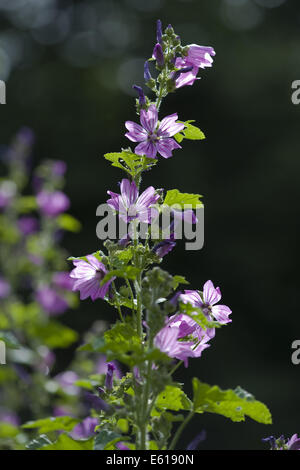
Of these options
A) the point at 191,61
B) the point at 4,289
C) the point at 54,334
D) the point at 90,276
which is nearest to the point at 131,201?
→ the point at 90,276

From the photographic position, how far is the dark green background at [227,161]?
38.5ft

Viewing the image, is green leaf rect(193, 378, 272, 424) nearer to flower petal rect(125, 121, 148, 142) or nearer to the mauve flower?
flower petal rect(125, 121, 148, 142)

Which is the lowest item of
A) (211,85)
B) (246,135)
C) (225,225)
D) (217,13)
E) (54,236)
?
(54,236)

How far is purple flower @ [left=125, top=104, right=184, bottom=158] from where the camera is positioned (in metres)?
1.44

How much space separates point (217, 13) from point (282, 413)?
8.20 m

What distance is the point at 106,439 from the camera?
1.22 meters

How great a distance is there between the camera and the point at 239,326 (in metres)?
12.2

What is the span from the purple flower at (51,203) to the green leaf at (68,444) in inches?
118

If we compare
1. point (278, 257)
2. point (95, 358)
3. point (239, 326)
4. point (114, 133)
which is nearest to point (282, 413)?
point (239, 326)

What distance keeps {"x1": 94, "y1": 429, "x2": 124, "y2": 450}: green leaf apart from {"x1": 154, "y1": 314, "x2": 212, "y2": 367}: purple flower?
0.64 ft

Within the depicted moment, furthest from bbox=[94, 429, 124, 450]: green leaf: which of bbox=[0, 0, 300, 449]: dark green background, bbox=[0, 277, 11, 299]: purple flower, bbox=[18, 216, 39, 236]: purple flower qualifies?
bbox=[0, 0, 300, 449]: dark green background
